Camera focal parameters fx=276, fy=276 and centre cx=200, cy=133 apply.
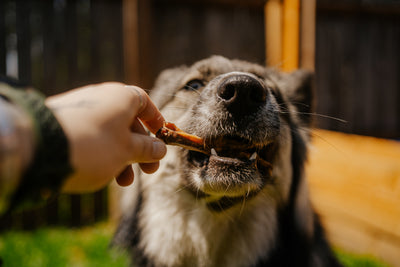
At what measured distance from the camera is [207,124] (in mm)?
1534

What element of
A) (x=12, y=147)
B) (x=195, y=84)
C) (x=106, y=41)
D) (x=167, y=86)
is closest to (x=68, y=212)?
(x=106, y=41)

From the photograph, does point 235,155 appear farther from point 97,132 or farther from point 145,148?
point 97,132

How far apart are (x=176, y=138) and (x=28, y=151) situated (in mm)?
642

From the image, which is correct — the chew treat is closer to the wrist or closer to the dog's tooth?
the dog's tooth

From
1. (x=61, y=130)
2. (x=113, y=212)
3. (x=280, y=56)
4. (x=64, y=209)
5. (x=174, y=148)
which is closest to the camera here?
(x=61, y=130)

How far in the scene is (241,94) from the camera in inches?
55.4

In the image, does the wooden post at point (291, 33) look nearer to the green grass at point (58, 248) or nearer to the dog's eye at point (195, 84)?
the dog's eye at point (195, 84)

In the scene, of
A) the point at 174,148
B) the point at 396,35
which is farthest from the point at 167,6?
the point at 396,35

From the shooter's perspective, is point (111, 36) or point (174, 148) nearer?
point (174, 148)

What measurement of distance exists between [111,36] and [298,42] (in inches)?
115

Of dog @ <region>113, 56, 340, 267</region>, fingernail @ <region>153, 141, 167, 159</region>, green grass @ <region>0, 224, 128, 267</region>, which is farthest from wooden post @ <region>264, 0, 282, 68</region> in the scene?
green grass @ <region>0, 224, 128, 267</region>

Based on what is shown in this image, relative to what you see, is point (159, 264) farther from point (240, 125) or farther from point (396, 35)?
point (396, 35)

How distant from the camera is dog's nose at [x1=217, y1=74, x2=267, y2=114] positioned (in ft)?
4.52

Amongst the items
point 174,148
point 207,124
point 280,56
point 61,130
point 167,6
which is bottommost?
point 174,148
